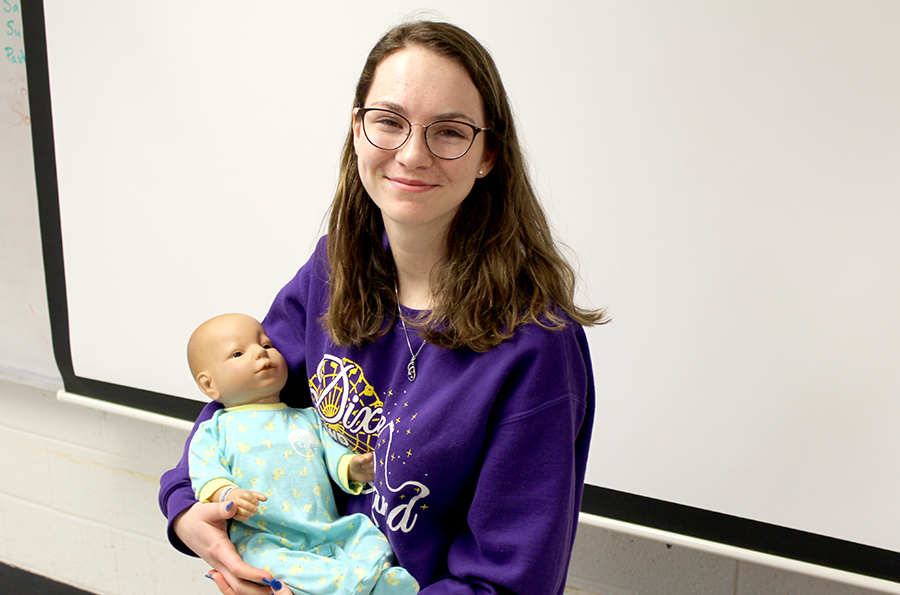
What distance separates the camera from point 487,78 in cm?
89

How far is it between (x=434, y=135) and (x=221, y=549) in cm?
71

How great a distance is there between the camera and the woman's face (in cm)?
85

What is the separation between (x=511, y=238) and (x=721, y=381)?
26.8 inches

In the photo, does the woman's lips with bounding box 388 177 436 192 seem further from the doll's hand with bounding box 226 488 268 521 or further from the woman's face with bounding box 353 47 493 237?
the doll's hand with bounding box 226 488 268 521

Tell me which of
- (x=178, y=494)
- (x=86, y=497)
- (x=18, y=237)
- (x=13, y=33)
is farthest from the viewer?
(x=86, y=497)

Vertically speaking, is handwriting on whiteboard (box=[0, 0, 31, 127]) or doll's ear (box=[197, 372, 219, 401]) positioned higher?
handwriting on whiteboard (box=[0, 0, 31, 127])

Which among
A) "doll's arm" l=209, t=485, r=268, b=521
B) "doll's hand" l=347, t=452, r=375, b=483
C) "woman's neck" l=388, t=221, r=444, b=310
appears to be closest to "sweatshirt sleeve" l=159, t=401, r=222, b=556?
"doll's arm" l=209, t=485, r=268, b=521

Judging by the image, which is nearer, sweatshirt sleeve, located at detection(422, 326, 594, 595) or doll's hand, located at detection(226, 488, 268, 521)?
sweatshirt sleeve, located at detection(422, 326, 594, 595)

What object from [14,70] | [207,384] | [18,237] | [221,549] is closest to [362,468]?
[221,549]

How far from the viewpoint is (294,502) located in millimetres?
1032

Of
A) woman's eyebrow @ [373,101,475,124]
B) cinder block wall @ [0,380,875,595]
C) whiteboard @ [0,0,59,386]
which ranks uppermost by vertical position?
woman's eyebrow @ [373,101,475,124]

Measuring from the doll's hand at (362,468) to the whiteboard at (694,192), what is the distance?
2.11ft

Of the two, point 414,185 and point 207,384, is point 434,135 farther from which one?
point 207,384

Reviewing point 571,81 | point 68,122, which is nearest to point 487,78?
point 571,81
